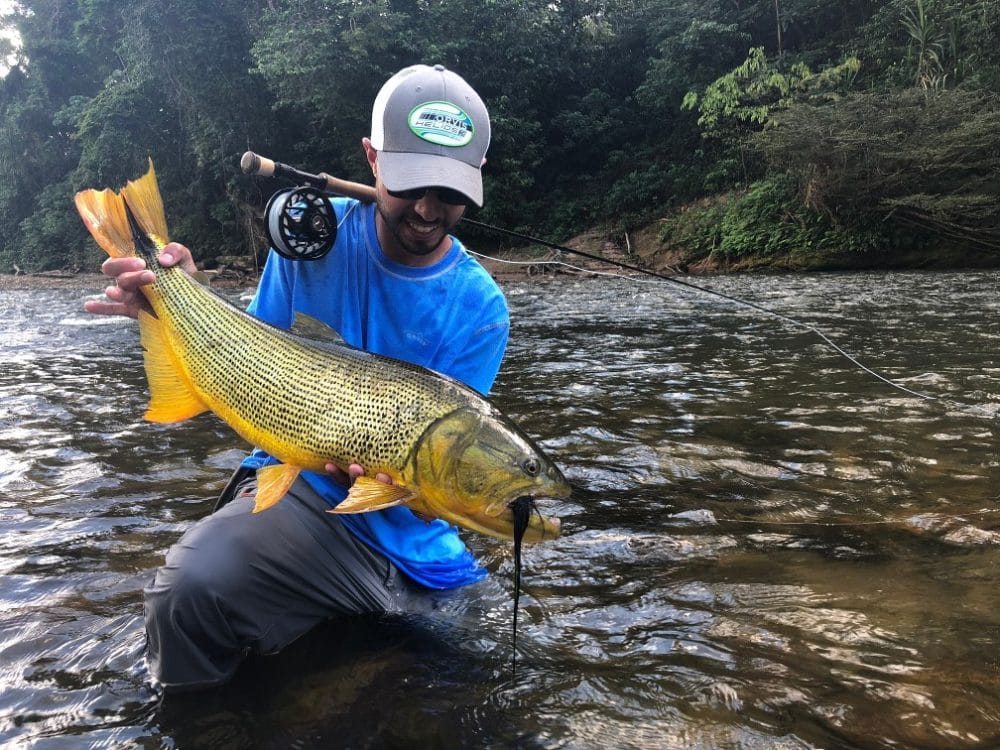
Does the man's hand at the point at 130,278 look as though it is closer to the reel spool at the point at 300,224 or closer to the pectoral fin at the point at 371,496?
the reel spool at the point at 300,224

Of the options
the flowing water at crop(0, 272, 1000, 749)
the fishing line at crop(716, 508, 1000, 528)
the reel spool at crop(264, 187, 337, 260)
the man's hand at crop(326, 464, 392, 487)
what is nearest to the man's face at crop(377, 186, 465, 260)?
the reel spool at crop(264, 187, 337, 260)

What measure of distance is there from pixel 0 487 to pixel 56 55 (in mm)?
50451

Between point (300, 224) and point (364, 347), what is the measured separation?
55 cm

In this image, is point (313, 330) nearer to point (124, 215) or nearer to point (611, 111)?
point (124, 215)

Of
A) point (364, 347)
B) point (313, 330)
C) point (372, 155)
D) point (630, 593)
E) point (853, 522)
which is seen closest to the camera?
point (313, 330)

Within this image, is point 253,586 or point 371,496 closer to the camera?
point 371,496

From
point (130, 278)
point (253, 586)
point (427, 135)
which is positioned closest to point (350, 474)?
point (253, 586)

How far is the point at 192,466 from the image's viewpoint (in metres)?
4.99

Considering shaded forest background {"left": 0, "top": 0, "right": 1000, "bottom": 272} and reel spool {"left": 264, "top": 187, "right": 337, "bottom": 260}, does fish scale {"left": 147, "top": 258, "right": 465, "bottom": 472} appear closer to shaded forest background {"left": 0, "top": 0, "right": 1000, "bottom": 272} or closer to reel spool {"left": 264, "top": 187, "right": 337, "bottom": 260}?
reel spool {"left": 264, "top": 187, "right": 337, "bottom": 260}

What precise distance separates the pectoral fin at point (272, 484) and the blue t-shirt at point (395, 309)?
360 millimetres

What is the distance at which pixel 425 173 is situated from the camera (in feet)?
8.30

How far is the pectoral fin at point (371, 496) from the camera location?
2139 mm

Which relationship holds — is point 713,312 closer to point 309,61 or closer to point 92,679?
point 92,679

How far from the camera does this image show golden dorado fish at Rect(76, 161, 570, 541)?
2.12m
